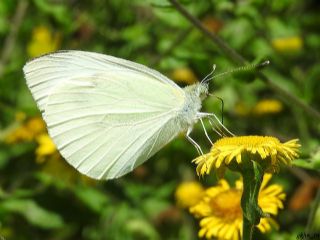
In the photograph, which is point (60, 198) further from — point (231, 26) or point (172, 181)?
point (231, 26)

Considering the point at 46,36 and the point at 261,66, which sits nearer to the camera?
the point at 261,66

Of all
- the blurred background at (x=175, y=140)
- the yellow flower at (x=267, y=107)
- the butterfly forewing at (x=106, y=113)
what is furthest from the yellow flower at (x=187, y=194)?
the butterfly forewing at (x=106, y=113)

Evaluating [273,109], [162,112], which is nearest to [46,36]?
[273,109]

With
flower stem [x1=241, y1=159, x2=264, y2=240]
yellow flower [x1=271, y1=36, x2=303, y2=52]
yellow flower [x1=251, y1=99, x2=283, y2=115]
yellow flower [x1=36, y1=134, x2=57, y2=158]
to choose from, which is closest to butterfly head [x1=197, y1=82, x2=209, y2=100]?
flower stem [x1=241, y1=159, x2=264, y2=240]

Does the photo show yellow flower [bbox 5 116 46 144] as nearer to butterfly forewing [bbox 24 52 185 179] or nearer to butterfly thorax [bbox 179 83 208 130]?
butterfly forewing [bbox 24 52 185 179]

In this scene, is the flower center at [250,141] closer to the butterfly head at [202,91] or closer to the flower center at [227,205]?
the flower center at [227,205]
